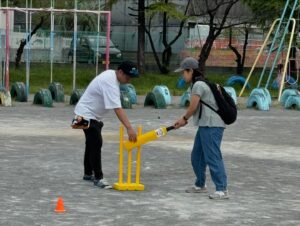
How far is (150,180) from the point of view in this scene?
1085 cm

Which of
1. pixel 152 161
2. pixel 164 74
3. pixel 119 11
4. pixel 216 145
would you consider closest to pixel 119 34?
pixel 119 11

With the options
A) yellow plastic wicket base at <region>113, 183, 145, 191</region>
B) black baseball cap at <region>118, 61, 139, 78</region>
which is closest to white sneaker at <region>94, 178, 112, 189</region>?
yellow plastic wicket base at <region>113, 183, 145, 191</region>

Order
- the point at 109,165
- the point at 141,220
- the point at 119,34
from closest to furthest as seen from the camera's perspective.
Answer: the point at 141,220, the point at 109,165, the point at 119,34

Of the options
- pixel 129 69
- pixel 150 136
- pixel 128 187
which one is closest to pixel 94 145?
pixel 128 187

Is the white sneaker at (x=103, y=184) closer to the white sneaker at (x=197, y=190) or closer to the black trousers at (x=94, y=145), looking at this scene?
the black trousers at (x=94, y=145)

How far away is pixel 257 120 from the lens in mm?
20156

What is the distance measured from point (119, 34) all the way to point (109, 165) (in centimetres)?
3361

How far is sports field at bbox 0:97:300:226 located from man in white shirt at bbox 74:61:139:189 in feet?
1.17

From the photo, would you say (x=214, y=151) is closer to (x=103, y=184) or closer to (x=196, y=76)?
(x=196, y=76)

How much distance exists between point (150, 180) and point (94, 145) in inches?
45.0

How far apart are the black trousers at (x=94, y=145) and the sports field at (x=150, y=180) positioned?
1.01 feet

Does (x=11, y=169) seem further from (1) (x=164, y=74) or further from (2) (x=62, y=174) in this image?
(1) (x=164, y=74)

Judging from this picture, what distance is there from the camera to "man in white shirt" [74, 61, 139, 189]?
31.9 ft

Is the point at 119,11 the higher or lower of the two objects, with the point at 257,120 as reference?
higher
